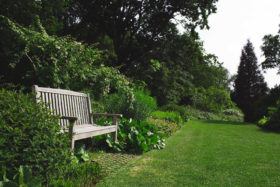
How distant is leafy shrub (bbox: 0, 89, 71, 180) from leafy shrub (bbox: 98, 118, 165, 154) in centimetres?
229

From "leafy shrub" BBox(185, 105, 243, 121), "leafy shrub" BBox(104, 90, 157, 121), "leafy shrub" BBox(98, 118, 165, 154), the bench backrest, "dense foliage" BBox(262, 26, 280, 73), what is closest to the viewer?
the bench backrest

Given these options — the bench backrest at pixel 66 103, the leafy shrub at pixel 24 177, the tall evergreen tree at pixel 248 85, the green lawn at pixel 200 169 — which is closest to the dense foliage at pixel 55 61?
the bench backrest at pixel 66 103

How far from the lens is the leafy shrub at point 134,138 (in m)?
4.93

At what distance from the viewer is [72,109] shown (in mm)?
4441

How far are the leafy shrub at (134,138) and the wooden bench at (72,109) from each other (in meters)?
0.35

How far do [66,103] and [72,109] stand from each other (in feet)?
0.68

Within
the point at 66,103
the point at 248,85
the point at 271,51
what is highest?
the point at 271,51

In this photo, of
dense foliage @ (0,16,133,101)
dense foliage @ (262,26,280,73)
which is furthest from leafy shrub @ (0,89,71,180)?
dense foliage @ (262,26,280,73)

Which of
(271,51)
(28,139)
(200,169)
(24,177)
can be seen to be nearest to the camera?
(24,177)

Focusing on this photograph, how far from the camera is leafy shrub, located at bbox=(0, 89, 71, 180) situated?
2.13 m

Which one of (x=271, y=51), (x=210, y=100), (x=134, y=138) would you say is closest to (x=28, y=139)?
(x=134, y=138)

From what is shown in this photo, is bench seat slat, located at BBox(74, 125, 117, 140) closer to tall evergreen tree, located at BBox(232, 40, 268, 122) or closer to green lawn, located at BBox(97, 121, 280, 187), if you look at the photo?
green lawn, located at BBox(97, 121, 280, 187)

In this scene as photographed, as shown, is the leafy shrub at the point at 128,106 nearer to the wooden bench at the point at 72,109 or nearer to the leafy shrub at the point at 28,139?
the wooden bench at the point at 72,109

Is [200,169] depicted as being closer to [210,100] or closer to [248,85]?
[210,100]
